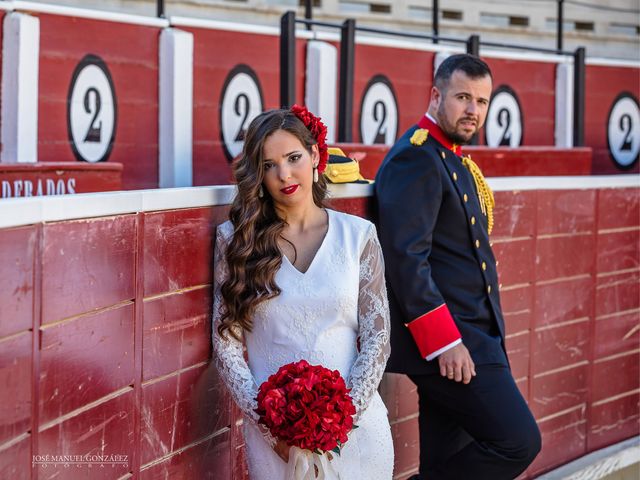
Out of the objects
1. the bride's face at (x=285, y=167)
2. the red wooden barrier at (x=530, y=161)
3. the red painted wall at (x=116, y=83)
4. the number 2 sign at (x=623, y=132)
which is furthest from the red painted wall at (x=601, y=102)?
the bride's face at (x=285, y=167)

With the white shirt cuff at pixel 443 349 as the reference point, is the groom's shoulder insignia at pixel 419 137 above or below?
above

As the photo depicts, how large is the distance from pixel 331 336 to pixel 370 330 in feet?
0.34

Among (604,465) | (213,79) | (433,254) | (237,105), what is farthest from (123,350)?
(237,105)

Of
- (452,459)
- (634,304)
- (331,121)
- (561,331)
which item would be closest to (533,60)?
(331,121)

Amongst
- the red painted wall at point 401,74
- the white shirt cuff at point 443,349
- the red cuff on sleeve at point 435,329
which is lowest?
the white shirt cuff at point 443,349

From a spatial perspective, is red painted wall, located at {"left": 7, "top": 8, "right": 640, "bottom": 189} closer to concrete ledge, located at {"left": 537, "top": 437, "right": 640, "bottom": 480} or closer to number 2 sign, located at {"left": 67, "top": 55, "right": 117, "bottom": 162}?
number 2 sign, located at {"left": 67, "top": 55, "right": 117, "bottom": 162}

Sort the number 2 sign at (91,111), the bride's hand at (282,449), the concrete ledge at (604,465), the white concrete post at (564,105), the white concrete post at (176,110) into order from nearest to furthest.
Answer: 1. the bride's hand at (282,449)
2. the concrete ledge at (604,465)
3. the number 2 sign at (91,111)
4. the white concrete post at (176,110)
5. the white concrete post at (564,105)

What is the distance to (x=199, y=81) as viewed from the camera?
268 inches

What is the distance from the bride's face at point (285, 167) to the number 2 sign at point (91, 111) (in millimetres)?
3570

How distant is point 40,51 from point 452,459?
3346mm

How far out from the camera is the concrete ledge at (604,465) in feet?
15.3

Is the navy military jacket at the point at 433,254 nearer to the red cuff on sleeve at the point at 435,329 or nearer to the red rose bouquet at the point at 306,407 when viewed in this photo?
the red cuff on sleeve at the point at 435,329

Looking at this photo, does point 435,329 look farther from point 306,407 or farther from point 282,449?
point 306,407

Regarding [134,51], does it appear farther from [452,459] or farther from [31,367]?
[31,367]
